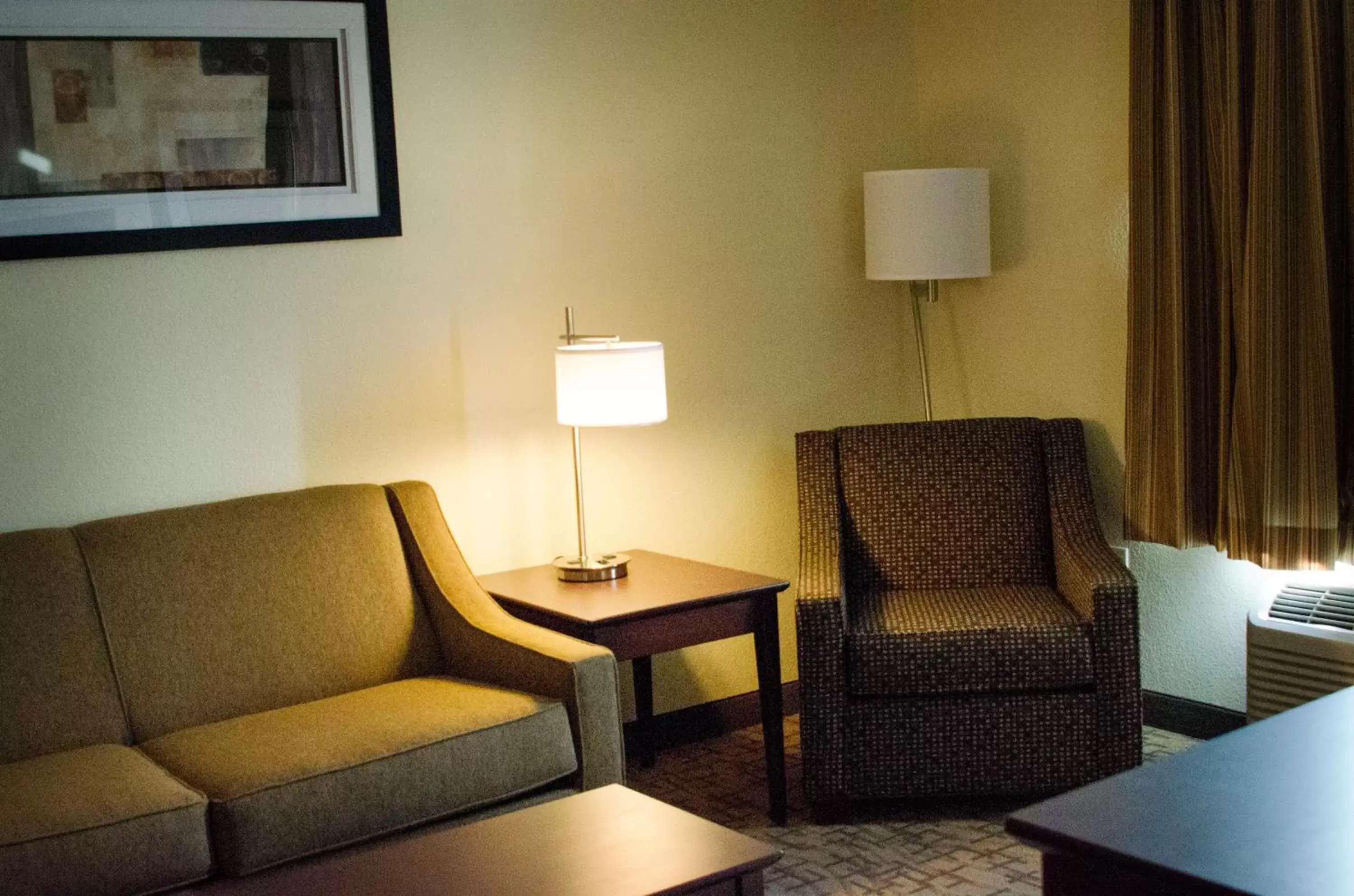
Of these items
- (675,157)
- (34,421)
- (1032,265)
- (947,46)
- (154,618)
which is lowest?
(154,618)

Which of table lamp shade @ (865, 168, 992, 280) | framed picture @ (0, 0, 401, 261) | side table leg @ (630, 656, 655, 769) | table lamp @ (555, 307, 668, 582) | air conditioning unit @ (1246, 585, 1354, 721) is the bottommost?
side table leg @ (630, 656, 655, 769)

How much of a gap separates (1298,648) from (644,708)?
1609mm

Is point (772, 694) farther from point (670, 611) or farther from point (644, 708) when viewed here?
point (644, 708)

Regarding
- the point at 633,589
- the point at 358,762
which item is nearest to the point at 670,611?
the point at 633,589

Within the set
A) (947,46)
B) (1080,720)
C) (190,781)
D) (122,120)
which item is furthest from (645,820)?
(947,46)

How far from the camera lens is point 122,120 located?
123 inches

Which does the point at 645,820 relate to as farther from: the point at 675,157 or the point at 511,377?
the point at 675,157

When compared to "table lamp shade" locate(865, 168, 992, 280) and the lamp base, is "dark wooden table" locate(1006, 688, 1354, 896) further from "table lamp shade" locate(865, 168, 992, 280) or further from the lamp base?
"table lamp shade" locate(865, 168, 992, 280)

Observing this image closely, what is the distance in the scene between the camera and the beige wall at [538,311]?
319cm

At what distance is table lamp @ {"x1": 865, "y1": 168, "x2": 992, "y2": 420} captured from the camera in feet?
12.6

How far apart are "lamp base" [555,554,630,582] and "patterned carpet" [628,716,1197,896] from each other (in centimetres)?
57

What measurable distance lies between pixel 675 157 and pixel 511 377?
77 cm

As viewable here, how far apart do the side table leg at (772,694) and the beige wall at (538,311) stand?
2.12 ft

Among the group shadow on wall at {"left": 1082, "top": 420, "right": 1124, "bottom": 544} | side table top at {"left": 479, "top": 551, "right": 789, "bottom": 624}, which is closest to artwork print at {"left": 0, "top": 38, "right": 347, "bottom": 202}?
side table top at {"left": 479, "top": 551, "right": 789, "bottom": 624}
